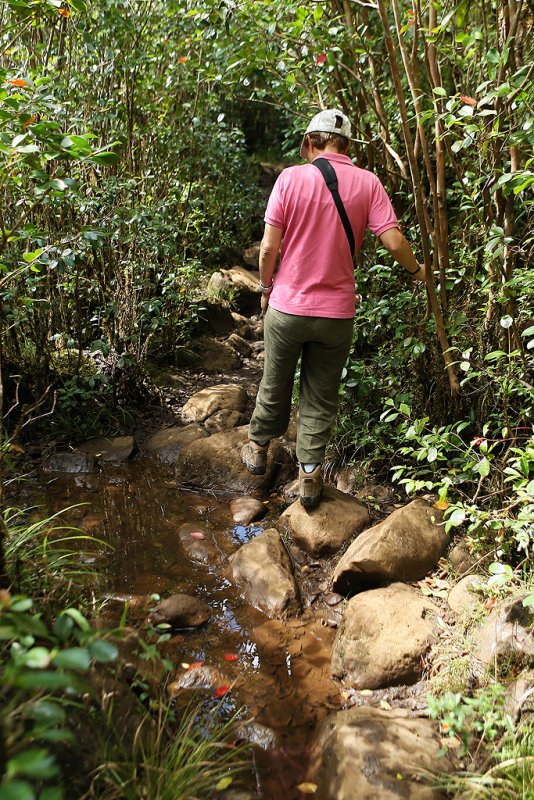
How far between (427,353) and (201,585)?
6.48ft

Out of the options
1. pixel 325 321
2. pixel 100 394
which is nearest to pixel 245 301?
pixel 100 394

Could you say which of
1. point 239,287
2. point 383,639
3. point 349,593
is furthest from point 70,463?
point 239,287

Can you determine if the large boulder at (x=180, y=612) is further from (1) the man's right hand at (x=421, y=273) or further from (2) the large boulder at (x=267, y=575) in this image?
(1) the man's right hand at (x=421, y=273)

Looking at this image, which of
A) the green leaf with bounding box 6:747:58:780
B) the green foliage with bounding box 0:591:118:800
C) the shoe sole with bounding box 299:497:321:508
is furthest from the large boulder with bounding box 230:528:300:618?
the green leaf with bounding box 6:747:58:780

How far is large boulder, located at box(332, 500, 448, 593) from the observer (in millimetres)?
2846

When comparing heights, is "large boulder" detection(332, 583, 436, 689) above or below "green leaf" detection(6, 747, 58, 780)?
below

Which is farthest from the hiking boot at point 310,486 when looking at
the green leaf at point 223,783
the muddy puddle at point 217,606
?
the green leaf at point 223,783

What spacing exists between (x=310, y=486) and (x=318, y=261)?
4.31 feet

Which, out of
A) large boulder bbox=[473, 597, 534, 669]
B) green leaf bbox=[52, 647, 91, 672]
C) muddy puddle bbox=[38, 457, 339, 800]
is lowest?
muddy puddle bbox=[38, 457, 339, 800]

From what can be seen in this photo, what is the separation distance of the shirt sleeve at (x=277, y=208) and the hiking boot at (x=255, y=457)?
1.48 m

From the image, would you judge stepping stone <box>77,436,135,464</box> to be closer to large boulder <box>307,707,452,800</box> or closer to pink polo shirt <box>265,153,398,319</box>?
pink polo shirt <box>265,153,398,319</box>

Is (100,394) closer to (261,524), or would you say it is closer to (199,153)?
(261,524)

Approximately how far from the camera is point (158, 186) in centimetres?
549

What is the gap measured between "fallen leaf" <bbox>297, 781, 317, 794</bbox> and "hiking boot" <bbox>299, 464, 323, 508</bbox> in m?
1.57
